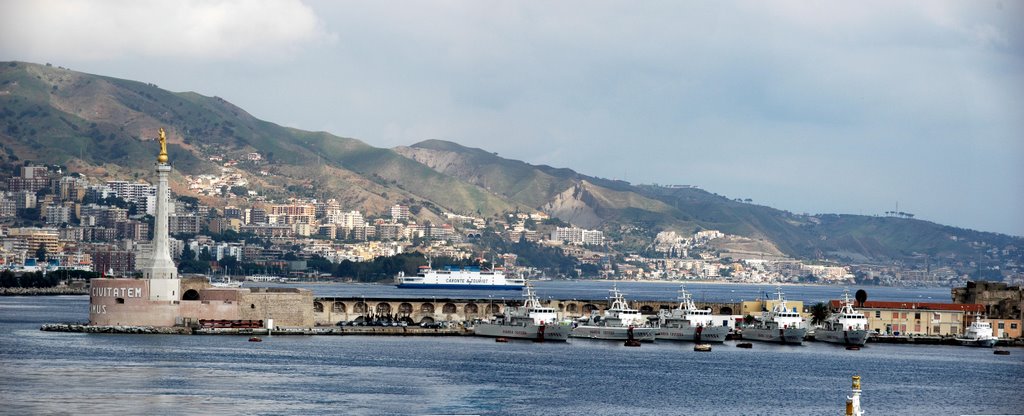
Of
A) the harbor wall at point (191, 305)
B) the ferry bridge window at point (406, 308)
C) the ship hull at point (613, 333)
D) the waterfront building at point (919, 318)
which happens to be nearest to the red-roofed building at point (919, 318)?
the waterfront building at point (919, 318)

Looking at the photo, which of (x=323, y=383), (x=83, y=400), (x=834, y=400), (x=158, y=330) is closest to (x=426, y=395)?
(x=323, y=383)

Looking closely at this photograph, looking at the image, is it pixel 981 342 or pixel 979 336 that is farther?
pixel 979 336

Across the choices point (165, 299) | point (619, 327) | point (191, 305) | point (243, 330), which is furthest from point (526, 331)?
point (165, 299)

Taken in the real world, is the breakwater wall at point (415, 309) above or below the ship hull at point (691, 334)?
above

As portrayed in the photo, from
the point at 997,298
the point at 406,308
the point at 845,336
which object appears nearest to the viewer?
the point at 845,336

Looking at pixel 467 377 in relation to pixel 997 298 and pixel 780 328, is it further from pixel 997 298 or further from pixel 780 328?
pixel 997 298

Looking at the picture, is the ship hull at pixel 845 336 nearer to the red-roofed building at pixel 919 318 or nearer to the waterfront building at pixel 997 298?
the red-roofed building at pixel 919 318

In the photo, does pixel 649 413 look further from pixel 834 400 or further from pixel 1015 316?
pixel 1015 316

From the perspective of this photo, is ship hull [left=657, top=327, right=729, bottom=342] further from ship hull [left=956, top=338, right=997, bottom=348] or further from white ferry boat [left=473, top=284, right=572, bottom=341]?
ship hull [left=956, top=338, right=997, bottom=348]
